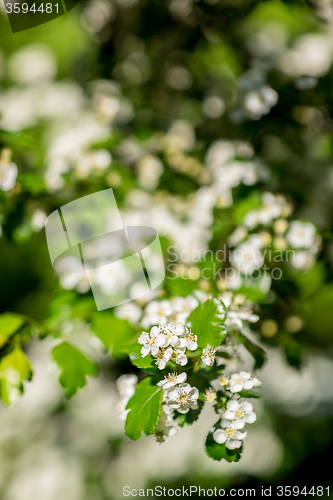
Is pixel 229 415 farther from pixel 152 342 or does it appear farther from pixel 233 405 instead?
pixel 152 342

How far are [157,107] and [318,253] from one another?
110 centimetres

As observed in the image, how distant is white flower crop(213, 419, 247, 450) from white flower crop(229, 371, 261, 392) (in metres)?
0.07

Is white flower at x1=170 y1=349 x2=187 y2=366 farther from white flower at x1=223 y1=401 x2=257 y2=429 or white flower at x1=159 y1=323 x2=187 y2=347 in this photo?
white flower at x1=223 y1=401 x2=257 y2=429

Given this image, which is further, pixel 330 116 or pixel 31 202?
pixel 330 116

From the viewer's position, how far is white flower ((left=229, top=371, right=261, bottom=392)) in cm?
84

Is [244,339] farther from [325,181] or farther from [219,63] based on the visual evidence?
[219,63]

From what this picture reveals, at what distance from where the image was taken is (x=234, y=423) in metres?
0.83

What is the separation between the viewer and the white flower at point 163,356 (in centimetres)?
80

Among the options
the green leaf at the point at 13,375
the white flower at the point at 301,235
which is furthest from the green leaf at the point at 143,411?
the white flower at the point at 301,235

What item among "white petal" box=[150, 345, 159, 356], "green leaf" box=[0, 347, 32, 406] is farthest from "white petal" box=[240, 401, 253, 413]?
"green leaf" box=[0, 347, 32, 406]

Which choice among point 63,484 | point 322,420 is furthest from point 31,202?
point 322,420

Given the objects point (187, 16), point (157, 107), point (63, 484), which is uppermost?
point (187, 16)

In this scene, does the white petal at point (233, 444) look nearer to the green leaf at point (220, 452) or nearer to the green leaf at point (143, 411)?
the green leaf at point (220, 452)

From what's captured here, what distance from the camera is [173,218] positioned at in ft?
5.11
